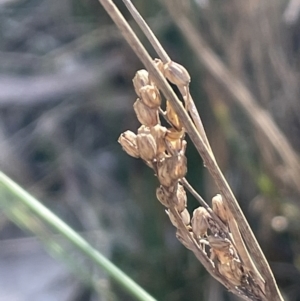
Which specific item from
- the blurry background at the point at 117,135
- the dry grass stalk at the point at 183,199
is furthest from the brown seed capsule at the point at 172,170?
the blurry background at the point at 117,135

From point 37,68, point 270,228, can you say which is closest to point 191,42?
point 270,228

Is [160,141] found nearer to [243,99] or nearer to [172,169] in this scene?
[172,169]

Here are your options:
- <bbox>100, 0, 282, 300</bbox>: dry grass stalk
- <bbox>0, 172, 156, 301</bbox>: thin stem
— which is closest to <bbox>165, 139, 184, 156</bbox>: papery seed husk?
<bbox>100, 0, 282, 300</bbox>: dry grass stalk

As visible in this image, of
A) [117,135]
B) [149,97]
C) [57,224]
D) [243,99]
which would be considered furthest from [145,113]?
[117,135]

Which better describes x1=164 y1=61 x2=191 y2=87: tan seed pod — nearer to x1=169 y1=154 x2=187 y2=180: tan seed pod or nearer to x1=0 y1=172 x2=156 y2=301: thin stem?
x1=169 y1=154 x2=187 y2=180: tan seed pod

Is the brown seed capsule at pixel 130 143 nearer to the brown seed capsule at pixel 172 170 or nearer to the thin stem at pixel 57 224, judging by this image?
the brown seed capsule at pixel 172 170

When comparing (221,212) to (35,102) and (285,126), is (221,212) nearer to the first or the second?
(285,126)
